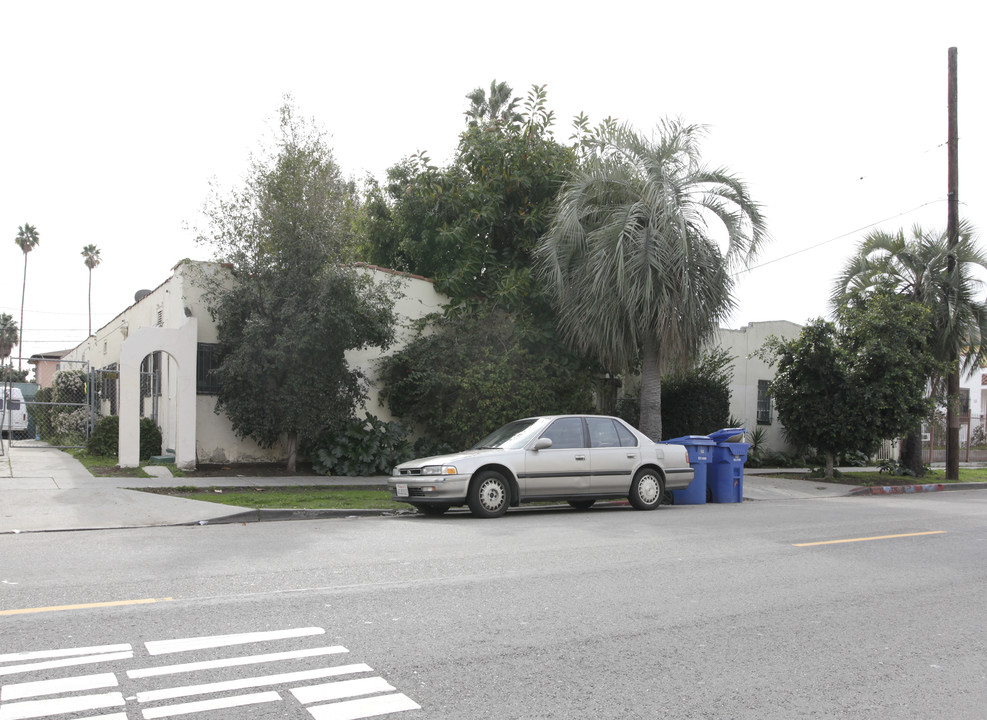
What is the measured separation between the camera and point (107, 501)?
11.7 metres

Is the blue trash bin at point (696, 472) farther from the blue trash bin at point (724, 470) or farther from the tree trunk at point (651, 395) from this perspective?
the tree trunk at point (651, 395)

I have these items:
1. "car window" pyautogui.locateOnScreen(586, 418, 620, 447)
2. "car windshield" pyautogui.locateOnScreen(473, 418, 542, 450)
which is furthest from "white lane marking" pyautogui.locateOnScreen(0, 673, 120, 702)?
"car window" pyautogui.locateOnScreen(586, 418, 620, 447)

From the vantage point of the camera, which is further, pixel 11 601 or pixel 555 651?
pixel 11 601

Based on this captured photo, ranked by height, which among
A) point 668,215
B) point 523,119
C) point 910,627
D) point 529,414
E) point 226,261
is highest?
point 523,119

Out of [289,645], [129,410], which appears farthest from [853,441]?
[289,645]

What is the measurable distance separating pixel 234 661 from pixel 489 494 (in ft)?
22.9

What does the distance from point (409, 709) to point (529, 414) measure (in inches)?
544

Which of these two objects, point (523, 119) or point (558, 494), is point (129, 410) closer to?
point (558, 494)

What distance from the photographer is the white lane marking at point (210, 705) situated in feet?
12.9

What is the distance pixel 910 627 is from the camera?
588cm

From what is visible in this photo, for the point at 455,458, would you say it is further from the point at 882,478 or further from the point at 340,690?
the point at 882,478

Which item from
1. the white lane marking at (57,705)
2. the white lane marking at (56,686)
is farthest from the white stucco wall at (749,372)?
the white lane marking at (57,705)

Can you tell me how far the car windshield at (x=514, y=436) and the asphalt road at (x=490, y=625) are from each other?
2.34 meters

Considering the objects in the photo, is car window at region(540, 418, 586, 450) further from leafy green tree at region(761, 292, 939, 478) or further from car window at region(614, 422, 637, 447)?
leafy green tree at region(761, 292, 939, 478)
